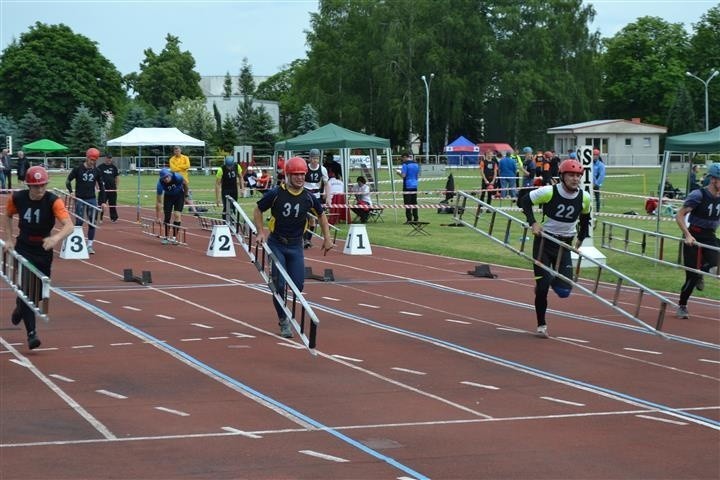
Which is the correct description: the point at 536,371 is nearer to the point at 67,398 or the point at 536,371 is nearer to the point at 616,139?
the point at 67,398

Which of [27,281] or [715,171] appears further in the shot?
[715,171]

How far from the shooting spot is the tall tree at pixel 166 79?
142500mm

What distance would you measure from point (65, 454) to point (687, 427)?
4.57 meters

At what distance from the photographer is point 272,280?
41.2 ft

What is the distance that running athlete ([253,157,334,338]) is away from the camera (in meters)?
12.6

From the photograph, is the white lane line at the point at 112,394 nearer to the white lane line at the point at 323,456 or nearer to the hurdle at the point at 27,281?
the hurdle at the point at 27,281

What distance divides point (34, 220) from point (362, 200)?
20105 mm

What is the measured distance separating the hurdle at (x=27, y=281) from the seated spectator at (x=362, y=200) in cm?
1964

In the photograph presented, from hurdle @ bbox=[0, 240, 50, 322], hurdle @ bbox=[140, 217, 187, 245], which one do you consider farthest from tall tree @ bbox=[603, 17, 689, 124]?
hurdle @ bbox=[0, 240, 50, 322]

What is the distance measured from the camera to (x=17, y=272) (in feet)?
37.6

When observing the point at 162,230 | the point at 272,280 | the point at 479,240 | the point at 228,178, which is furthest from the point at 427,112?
the point at 272,280

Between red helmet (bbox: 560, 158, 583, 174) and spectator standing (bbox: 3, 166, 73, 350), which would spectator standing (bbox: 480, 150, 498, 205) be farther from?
spectator standing (bbox: 3, 166, 73, 350)

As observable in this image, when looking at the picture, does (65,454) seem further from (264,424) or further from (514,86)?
(514,86)

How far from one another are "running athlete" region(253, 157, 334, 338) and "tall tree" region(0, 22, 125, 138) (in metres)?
94.2
